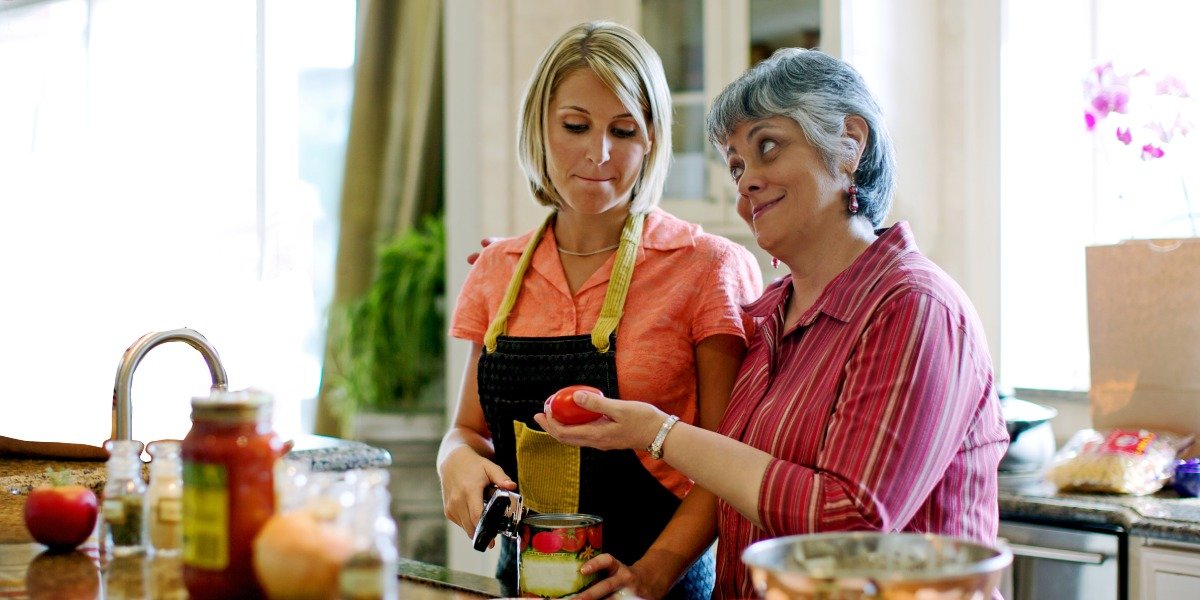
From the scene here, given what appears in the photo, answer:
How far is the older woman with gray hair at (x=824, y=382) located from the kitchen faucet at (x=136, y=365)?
1.73ft

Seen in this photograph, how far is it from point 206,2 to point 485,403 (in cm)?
329

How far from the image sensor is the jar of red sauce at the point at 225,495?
3.45ft

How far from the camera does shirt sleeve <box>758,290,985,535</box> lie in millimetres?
1403

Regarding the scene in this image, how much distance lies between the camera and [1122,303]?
9.10ft

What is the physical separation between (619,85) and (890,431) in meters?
0.77

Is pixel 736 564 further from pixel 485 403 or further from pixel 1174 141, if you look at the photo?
pixel 1174 141

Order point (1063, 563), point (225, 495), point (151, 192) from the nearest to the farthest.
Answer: point (225, 495), point (1063, 563), point (151, 192)

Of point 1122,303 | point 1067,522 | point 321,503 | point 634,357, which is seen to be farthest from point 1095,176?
point 321,503

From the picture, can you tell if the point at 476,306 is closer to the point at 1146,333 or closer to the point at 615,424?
the point at 615,424

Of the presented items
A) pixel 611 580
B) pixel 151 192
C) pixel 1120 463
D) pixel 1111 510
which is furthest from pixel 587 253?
pixel 151 192

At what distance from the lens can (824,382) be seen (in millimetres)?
1562

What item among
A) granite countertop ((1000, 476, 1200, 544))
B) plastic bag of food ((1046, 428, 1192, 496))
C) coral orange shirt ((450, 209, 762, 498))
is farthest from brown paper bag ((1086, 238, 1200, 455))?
coral orange shirt ((450, 209, 762, 498))

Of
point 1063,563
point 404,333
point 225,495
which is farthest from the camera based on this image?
point 404,333

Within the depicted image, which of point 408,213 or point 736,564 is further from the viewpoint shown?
point 408,213
